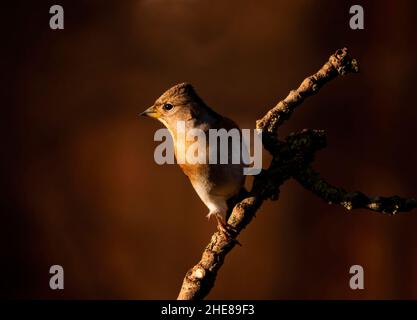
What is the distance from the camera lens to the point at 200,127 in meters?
0.85

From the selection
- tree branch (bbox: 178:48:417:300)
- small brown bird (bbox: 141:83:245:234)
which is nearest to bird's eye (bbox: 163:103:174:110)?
small brown bird (bbox: 141:83:245:234)

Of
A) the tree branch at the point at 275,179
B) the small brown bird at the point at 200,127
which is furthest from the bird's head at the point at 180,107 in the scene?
the tree branch at the point at 275,179

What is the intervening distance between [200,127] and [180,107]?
0.05 m

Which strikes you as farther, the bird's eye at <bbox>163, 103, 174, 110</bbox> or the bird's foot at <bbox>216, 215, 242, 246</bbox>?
the bird's eye at <bbox>163, 103, 174, 110</bbox>

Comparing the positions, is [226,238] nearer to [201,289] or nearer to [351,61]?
[201,289]

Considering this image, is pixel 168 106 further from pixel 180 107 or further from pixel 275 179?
pixel 275 179

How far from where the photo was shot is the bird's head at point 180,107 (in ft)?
2.77

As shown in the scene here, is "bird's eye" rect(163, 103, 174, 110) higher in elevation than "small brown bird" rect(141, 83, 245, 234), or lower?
higher

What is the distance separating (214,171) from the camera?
84 cm

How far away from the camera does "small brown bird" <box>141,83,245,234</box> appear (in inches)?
32.9

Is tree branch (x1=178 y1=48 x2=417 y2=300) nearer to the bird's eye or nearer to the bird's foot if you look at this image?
the bird's foot

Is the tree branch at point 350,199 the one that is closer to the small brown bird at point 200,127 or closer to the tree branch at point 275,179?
the tree branch at point 275,179

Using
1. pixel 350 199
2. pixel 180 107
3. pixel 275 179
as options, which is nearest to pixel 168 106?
pixel 180 107

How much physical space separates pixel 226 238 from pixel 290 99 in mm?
223
